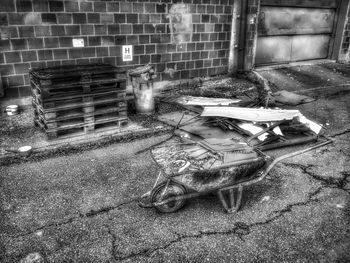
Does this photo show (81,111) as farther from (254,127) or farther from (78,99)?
(254,127)

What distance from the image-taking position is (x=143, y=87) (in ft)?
24.0

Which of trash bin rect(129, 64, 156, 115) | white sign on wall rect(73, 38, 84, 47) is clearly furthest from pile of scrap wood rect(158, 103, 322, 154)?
white sign on wall rect(73, 38, 84, 47)

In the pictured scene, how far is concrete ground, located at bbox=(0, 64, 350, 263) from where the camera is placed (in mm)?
3627

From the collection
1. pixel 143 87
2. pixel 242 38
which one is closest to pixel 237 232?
pixel 143 87

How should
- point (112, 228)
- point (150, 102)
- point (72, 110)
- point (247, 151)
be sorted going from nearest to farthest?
1. point (112, 228)
2. point (247, 151)
3. point (72, 110)
4. point (150, 102)

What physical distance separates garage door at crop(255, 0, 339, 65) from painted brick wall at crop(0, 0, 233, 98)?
1853 millimetres

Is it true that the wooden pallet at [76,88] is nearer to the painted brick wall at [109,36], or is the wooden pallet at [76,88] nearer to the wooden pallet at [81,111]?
the wooden pallet at [81,111]

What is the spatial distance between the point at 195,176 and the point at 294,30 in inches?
382

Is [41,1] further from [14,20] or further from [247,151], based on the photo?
[247,151]

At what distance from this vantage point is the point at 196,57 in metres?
9.49

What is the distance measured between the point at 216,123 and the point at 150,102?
1686 millimetres

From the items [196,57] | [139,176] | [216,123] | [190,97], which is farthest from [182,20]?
[139,176]

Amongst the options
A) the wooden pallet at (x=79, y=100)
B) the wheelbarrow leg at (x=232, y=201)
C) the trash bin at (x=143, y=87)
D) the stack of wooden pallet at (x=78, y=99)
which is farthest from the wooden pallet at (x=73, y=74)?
the wheelbarrow leg at (x=232, y=201)

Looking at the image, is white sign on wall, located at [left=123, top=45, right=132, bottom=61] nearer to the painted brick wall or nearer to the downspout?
the painted brick wall
